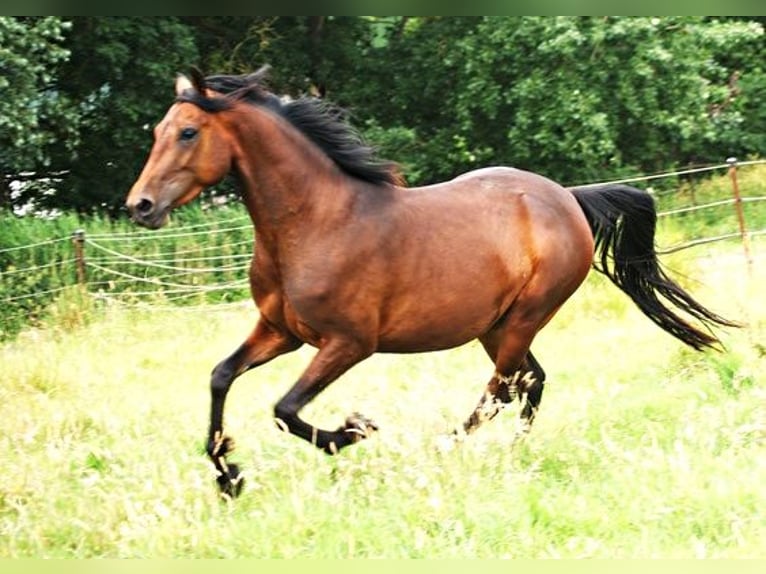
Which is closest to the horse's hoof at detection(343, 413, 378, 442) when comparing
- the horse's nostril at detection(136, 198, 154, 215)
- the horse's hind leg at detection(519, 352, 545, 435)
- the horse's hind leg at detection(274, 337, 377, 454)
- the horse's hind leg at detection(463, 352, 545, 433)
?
the horse's hind leg at detection(274, 337, 377, 454)

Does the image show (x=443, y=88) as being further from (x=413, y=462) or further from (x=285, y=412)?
(x=413, y=462)

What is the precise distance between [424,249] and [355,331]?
58cm

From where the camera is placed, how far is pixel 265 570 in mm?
3338

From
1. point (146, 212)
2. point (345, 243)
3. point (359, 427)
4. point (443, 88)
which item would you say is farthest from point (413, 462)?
point (443, 88)

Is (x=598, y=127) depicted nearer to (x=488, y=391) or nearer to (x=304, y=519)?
(x=488, y=391)

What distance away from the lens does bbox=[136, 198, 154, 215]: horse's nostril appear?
4.90 meters

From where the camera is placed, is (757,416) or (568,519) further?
(757,416)

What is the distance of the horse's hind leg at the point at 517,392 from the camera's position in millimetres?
5695

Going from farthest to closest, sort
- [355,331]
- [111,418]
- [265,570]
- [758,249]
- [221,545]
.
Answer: [758,249], [111,418], [355,331], [221,545], [265,570]

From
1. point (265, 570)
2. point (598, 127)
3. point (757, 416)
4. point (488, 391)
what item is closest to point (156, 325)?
point (488, 391)

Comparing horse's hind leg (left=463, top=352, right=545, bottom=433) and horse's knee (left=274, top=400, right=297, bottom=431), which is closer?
horse's knee (left=274, top=400, right=297, bottom=431)

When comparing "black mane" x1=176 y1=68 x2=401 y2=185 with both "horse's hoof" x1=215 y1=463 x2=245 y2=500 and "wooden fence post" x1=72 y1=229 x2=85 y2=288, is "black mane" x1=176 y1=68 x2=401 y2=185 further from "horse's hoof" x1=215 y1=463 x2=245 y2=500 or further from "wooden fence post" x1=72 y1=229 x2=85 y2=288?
"wooden fence post" x1=72 y1=229 x2=85 y2=288

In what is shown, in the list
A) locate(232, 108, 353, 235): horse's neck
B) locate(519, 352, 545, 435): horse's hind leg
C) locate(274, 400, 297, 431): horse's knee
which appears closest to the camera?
locate(274, 400, 297, 431): horse's knee

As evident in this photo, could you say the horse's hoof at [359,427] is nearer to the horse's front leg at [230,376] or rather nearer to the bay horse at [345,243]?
the bay horse at [345,243]
